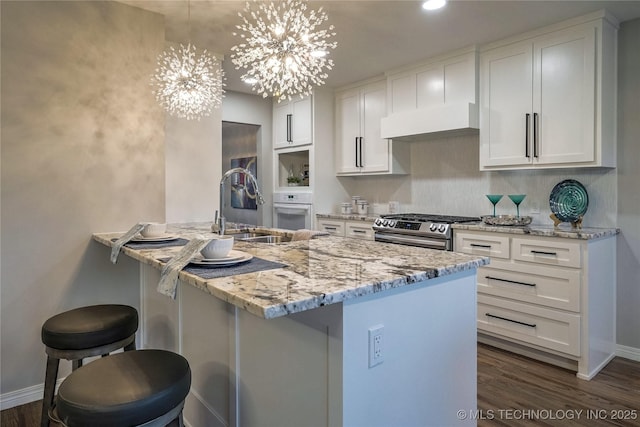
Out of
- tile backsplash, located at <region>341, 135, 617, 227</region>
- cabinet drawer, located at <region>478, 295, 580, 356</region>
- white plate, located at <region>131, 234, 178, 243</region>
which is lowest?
cabinet drawer, located at <region>478, 295, 580, 356</region>

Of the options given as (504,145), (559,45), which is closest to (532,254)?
(504,145)

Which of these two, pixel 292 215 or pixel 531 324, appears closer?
pixel 531 324

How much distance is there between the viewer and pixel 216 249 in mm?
1476

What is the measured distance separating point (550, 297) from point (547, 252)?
319 millimetres

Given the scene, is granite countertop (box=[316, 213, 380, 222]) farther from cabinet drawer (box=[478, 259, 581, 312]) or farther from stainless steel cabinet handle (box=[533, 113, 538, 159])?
stainless steel cabinet handle (box=[533, 113, 538, 159])

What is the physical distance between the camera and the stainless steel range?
335cm

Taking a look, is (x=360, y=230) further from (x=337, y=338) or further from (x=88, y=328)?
(x=337, y=338)

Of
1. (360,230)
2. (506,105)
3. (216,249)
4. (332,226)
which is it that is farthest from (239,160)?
(216,249)

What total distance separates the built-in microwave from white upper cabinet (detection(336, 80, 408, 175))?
1.81 feet

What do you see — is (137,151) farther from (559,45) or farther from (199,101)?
(559,45)

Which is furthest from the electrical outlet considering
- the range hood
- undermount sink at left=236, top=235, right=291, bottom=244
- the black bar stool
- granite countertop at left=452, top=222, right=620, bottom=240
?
the range hood

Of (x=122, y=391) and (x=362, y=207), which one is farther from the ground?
(x=362, y=207)

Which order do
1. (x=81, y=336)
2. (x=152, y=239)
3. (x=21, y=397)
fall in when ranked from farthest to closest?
(x=21, y=397) → (x=152, y=239) → (x=81, y=336)

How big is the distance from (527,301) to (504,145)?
1.27 metres
